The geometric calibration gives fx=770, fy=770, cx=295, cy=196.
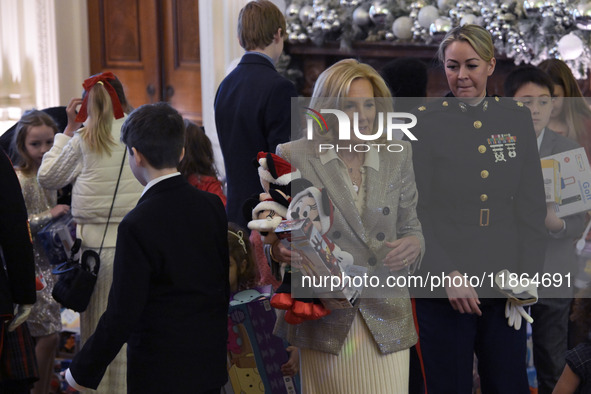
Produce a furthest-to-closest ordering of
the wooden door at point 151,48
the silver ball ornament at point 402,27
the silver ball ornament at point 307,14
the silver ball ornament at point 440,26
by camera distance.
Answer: the wooden door at point 151,48 < the silver ball ornament at point 307,14 < the silver ball ornament at point 402,27 < the silver ball ornament at point 440,26

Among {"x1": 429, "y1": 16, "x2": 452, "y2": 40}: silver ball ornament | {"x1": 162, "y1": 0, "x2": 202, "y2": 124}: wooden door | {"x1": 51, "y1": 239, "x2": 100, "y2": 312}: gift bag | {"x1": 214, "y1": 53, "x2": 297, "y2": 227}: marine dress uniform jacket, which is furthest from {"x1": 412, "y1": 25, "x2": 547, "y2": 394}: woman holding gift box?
{"x1": 162, "y1": 0, "x2": 202, "y2": 124}: wooden door

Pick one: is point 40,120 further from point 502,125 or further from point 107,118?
point 502,125

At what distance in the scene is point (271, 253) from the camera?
6.81 ft

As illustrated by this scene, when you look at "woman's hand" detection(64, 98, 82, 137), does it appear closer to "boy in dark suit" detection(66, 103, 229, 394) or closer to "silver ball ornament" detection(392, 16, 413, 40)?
"boy in dark suit" detection(66, 103, 229, 394)

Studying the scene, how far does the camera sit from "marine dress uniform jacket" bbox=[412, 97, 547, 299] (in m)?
2.36

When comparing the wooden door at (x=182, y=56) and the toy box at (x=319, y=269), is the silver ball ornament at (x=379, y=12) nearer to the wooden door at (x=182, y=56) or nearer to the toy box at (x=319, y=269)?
the wooden door at (x=182, y=56)

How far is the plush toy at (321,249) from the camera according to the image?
6.47ft

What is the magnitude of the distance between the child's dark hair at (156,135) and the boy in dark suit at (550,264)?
1.44 m

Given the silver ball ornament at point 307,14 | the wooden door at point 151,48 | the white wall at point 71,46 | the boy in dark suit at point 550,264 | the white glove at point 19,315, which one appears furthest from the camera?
the wooden door at point 151,48

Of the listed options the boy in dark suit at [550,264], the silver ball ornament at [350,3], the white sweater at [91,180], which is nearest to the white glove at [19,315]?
the white sweater at [91,180]

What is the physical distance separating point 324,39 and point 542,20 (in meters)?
1.47

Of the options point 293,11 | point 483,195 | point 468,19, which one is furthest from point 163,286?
point 293,11

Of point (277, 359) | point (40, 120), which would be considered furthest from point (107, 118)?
point (277, 359)

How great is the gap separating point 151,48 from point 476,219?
13.5 feet
